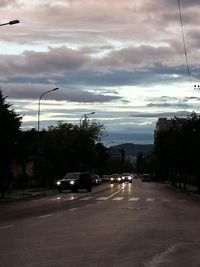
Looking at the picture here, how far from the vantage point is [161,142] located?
90.4 metres

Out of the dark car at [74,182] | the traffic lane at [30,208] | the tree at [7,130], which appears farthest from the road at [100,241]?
the dark car at [74,182]

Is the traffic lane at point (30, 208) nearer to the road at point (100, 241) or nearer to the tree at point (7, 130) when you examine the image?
the road at point (100, 241)

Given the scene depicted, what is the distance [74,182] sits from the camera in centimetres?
6122

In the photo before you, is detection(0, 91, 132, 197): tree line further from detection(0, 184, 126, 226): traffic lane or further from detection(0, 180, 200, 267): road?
detection(0, 180, 200, 267): road

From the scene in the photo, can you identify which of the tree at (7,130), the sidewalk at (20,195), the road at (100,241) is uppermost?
the tree at (7,130)

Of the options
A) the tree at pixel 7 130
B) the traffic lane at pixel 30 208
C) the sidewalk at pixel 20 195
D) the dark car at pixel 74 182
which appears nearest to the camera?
the traffic lane at pixel 30 208

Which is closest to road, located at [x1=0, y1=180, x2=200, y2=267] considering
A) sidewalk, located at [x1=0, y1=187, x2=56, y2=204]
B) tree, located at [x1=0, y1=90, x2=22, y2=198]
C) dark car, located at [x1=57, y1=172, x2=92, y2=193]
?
tree, located at [x1=0, y1=90, x2=22, y2=198]

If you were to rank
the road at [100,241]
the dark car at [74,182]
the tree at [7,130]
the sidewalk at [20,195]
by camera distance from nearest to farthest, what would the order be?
1. the road at [100,241]
2. the tree at [7,130]
3. the sidewalk at [20,195]
4. the dark car at [74,182]

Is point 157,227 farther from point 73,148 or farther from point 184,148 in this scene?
point 73,148

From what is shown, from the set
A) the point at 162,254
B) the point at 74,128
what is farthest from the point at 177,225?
the point at 74,128

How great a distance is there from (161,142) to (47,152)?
18253 mm

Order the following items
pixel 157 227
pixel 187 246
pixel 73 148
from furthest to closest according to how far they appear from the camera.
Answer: pixel 73 148 → pixel 157 227 → pixel 187 246

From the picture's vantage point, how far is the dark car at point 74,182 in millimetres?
61312

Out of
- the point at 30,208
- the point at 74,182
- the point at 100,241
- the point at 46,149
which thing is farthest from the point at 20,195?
the point at 100,241
